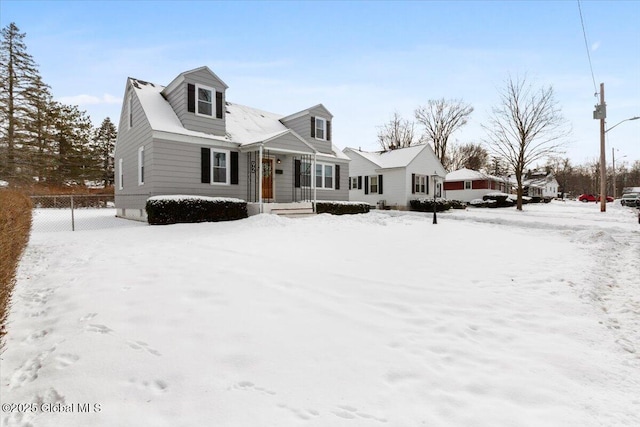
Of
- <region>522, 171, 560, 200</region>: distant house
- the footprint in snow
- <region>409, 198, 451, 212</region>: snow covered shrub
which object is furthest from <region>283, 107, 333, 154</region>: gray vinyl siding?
<region>522, 171, 560, 200</region>: distant house

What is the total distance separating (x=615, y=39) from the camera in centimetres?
1136

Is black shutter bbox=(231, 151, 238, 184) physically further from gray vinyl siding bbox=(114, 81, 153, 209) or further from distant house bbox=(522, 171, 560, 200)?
distant house bbox=(522, 171, 560, 200)

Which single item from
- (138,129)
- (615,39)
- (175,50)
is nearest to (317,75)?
(175,50)

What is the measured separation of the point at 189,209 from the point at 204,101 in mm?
5377

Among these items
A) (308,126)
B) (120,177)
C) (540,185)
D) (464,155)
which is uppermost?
(464,155)

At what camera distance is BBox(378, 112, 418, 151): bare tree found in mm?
42219

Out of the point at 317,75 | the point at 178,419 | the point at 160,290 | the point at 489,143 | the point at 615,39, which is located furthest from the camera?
the point at 489,143

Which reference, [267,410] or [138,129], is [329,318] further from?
[138,129]

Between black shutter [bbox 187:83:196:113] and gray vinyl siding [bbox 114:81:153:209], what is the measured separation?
1814 millimetres

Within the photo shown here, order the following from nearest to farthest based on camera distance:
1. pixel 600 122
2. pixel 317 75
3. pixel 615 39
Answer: pixel 615 39 → pixel 317 75 → pixel 600 122

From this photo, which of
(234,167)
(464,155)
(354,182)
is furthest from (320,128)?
(464,155)

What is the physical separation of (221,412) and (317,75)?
16122mm

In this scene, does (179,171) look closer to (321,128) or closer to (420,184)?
(321,128)

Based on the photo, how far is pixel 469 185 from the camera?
3728cm
